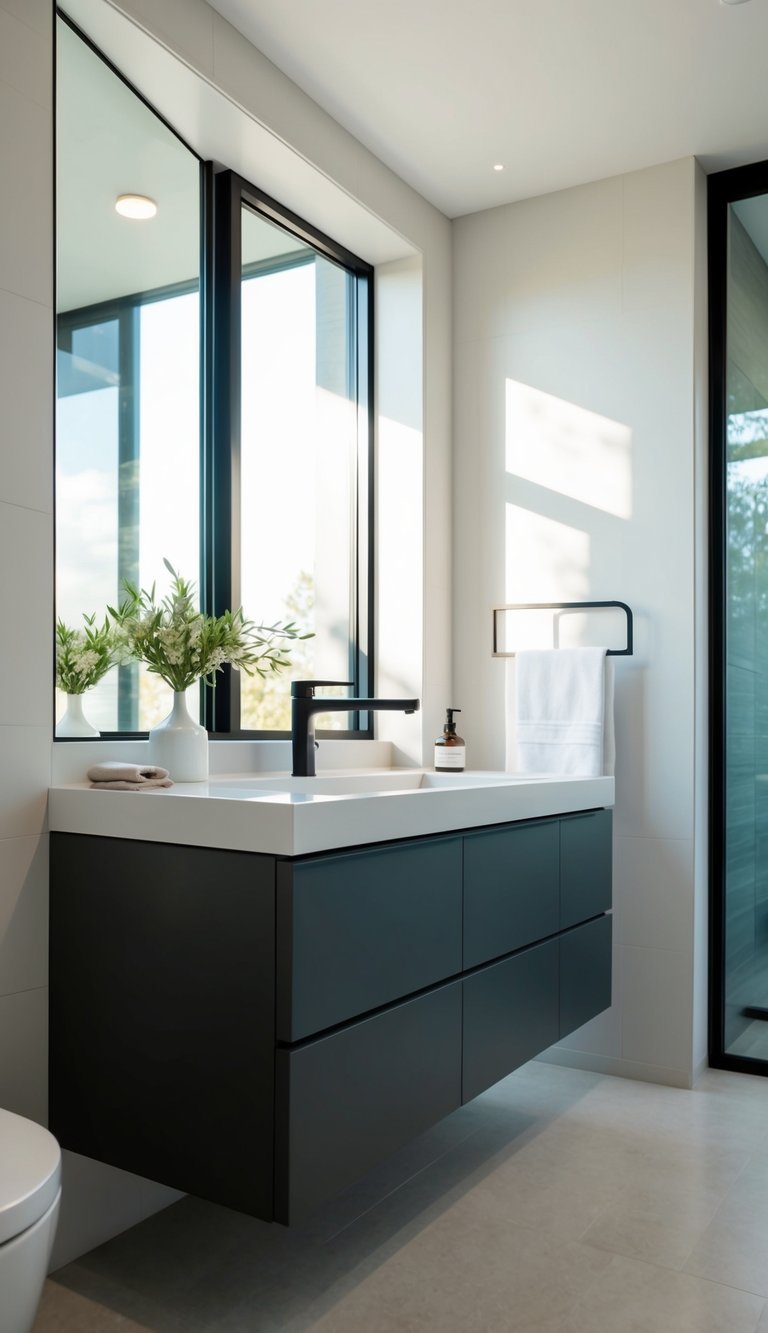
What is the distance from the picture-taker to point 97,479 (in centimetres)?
217

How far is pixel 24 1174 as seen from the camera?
122 cm

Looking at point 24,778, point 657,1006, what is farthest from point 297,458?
point 657,1006

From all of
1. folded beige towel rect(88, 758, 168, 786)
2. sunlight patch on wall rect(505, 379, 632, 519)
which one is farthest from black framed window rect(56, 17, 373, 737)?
sunlight patch on wall rect(505, 379, 632, 519)

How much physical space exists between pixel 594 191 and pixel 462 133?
1.57 feet

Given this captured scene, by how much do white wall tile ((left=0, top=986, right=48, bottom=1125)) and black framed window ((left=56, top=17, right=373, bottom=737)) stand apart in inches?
23.3

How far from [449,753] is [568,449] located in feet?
3.06

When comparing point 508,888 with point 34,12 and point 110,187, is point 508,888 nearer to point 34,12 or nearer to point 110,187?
point 110,187

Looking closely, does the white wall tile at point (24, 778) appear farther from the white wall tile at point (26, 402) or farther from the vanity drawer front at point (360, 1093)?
the vanity drawer front at point (360, 1093)

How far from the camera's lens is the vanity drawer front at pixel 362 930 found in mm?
1518

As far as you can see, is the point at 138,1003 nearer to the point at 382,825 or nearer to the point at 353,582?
the point at 382,825

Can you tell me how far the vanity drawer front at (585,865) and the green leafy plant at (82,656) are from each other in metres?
1.08

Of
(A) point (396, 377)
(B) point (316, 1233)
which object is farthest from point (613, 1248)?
(A) point (396, 377)

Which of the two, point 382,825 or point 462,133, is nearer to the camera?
point 382,825

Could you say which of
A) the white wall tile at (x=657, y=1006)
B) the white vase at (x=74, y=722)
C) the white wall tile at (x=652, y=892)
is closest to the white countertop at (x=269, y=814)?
the white vase at (x=74, y=722)
